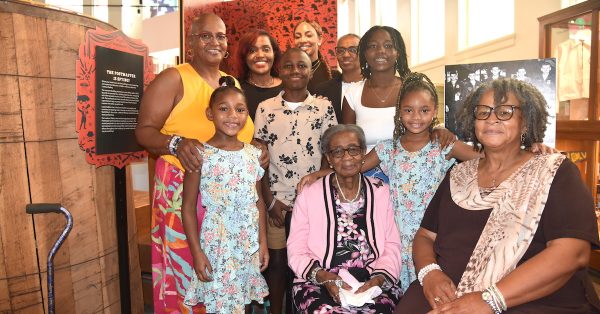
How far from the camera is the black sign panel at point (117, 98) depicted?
2.54 m

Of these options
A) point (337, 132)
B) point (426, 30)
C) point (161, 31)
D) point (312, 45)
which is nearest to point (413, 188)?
point (337, 132)

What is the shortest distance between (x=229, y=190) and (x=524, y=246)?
139 centimetres

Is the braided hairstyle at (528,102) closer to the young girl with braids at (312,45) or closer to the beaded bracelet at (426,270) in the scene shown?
the beaded bracelet at (426,270)

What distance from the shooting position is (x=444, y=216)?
84.2 inches

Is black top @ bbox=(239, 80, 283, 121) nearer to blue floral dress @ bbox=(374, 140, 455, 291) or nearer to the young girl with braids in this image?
the young girl with braids

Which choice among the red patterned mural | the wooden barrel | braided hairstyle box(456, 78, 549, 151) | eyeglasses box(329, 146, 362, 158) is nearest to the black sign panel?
the wooden barrel

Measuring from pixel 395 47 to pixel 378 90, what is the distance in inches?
11.7

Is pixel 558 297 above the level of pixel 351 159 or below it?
below

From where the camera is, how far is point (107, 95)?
2.57 m

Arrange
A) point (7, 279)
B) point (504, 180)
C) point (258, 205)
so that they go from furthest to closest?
1. point (258, 205)
2. point (7, 279)
3. point (504, 180)

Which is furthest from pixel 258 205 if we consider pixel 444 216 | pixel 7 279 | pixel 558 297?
pixel 558 297

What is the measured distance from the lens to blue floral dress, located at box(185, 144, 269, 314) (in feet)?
7.98

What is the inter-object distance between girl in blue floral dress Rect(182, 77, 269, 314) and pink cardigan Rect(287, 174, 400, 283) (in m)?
0.25

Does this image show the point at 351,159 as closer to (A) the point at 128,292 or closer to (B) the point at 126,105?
(B) the point at 126,105
